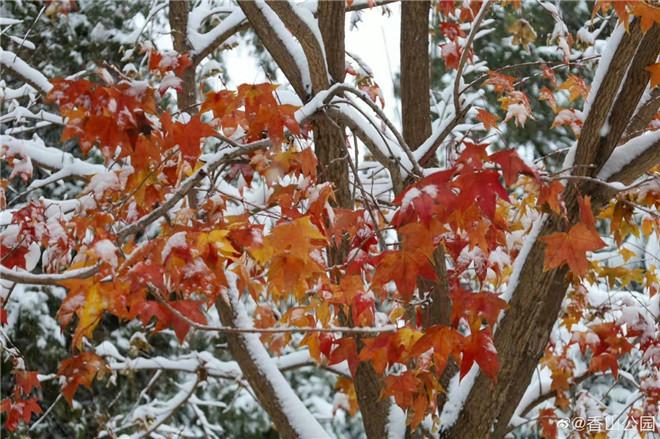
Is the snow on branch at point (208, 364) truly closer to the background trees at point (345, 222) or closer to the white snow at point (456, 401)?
the background trees at point (345, 222)

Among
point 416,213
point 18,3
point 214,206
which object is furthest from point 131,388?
point 416,213

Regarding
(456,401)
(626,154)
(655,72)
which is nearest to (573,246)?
(626,154)

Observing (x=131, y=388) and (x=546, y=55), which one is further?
(x=546, y=55)

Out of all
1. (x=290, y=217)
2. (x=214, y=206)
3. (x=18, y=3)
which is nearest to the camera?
(x=290, y=217)

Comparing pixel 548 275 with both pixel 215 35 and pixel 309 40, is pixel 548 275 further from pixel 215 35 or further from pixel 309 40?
pixel 215 35

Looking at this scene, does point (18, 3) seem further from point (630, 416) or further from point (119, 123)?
point (630, 416)

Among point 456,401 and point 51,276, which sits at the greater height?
point 456,401

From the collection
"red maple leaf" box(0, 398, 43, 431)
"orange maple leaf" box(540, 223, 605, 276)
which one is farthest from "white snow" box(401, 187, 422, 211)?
"red maple leaf" box(0, 398, 43, 431)

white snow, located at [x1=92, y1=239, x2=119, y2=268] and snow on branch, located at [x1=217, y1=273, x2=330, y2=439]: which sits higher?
snow on branch, located at [x1=217, y1=273, x2=330, y2=439]

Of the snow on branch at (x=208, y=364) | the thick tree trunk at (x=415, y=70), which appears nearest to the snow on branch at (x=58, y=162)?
the snow on branch at (x=208, y=364)

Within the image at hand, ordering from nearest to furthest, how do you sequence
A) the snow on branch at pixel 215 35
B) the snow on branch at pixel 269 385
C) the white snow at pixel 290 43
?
the white snow at pixel 290 43, the snow on branch at pixel 269 385, the snow on branch at pixel 215 35

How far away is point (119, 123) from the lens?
171 cm

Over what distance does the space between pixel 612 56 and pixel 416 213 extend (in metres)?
0.99

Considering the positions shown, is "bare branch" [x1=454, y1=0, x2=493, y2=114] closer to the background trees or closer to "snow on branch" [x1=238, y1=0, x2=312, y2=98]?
the background trees
